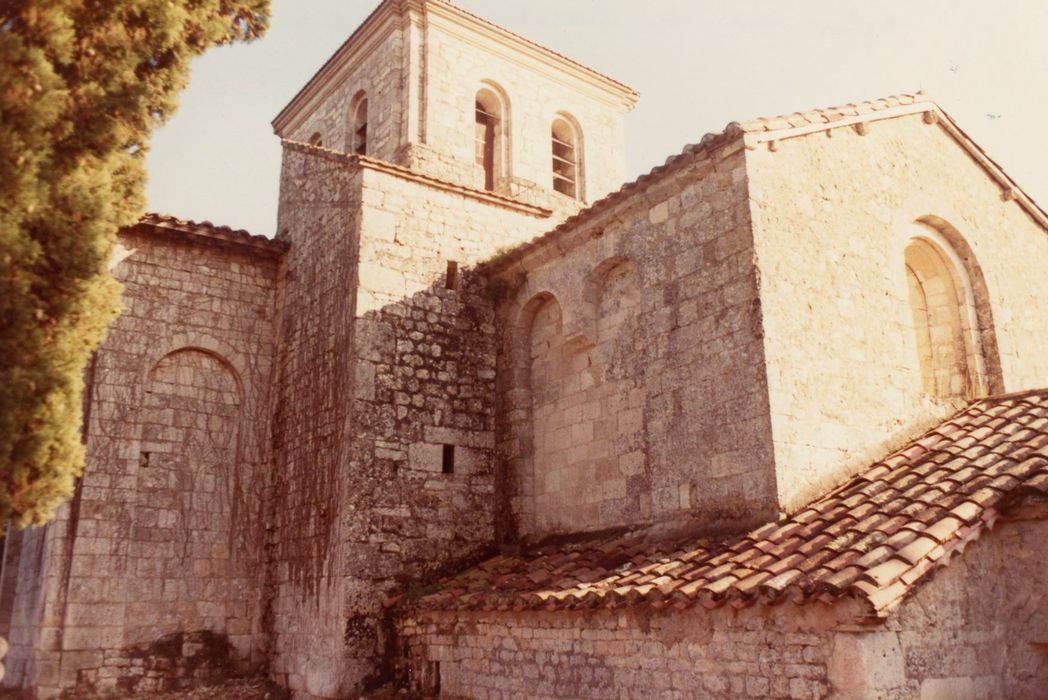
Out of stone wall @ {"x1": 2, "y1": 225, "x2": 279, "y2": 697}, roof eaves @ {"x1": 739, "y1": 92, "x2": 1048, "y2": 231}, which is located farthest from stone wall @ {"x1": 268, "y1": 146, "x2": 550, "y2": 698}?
roof eaves @ {"x1": 739, "y1": 92, "x2": 1048, "y2": 231}

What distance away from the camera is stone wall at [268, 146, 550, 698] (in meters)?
8.80

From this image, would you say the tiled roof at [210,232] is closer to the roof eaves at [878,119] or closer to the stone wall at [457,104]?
the stone wall at [457,104]

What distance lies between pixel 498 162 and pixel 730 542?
8052mm

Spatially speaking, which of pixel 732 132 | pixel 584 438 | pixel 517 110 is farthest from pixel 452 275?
pixel 517 110

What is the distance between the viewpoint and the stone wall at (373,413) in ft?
28.9

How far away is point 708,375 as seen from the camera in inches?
300

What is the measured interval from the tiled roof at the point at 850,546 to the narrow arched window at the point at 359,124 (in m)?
7.78

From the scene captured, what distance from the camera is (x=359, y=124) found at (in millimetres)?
13977

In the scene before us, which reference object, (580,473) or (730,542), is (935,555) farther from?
(580,473)

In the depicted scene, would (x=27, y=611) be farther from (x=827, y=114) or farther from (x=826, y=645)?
(x=827, y=114)

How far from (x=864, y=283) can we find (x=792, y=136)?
A: 1.47m

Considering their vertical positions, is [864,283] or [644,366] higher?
[864,283]

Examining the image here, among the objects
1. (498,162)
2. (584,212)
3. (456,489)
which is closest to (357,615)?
(456,489)

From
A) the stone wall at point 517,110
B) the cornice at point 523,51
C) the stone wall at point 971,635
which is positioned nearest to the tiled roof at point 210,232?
the stone wall at point 517,110
